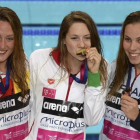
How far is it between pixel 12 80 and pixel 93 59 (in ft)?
1.73

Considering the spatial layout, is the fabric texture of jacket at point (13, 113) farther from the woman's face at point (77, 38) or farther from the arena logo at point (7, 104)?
the woman's face at point (77, 38)

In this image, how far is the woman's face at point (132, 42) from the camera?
244 cm

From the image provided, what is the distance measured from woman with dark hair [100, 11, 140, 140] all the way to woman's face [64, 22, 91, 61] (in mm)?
250

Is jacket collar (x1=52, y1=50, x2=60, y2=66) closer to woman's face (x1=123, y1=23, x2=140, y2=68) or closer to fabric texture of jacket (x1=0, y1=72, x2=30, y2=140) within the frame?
fabric texture of jacket (x1=0, y1=72, x2=30, y2=140)

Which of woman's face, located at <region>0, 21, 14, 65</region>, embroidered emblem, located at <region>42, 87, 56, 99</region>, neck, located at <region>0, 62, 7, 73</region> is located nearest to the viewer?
woman's face, located at <region>0, 21, 14, 65</region>

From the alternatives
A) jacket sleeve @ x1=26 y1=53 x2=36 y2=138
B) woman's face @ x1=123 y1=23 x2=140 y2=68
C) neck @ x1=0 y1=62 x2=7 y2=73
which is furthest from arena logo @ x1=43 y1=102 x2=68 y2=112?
woman's face @ x1=123 y1=23 x2=140 y2=68

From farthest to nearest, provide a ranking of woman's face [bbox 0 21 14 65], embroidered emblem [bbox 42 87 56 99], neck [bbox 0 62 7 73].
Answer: embroidered emblem [bbox 42 87 56 99]
neck [bbox 0 62 7 73]
woman's face [bbox 0 21 14 65]

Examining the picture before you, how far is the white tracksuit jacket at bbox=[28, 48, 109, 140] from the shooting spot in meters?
2.51

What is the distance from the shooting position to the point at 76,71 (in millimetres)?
2619

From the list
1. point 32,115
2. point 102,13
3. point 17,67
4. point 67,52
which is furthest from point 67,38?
point 102,13

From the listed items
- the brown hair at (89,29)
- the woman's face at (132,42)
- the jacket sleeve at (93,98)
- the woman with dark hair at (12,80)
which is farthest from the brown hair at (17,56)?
the woman's face at (132,42)

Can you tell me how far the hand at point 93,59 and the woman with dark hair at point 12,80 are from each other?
42 cm

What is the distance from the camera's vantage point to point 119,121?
8.33 ft

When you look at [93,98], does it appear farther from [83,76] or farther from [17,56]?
[17,56]
